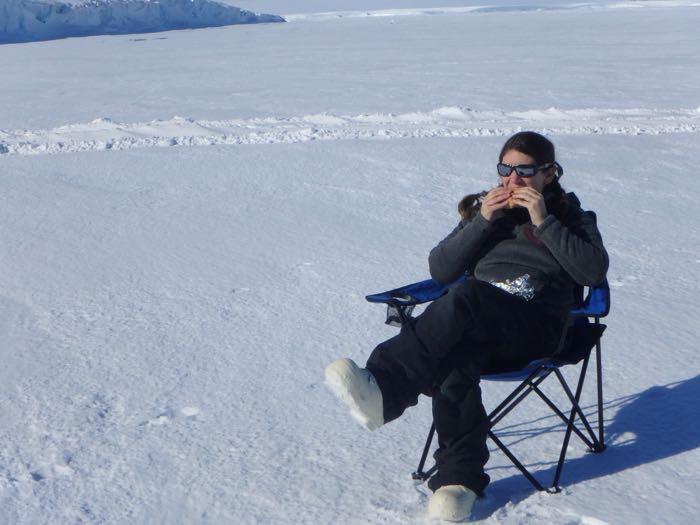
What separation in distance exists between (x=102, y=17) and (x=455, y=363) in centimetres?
2742

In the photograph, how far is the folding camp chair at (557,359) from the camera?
216 cm

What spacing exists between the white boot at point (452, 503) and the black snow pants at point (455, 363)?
1.5 inches

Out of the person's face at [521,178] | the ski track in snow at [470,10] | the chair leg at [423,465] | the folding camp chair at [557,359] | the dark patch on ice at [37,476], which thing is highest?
the ski track in snow at [470,10]

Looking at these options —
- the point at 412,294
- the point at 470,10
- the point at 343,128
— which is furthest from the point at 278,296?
the point at 470,10

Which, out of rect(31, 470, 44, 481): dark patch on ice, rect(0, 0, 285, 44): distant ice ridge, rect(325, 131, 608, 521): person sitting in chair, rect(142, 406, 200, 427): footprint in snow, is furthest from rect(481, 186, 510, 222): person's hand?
rect(0, 0, 285, 44): distant ice ridge

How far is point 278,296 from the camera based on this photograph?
3.78 metres

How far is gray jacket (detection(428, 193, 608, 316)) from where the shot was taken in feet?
7.43

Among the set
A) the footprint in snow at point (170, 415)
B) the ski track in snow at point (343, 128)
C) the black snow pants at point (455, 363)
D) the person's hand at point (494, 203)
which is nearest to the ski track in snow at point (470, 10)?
the ski track in snow at point (343, 128)

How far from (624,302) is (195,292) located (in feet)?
6.17

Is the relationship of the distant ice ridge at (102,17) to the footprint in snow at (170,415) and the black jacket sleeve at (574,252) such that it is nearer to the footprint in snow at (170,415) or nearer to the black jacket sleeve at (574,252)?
the footprint in snow at (170,415)

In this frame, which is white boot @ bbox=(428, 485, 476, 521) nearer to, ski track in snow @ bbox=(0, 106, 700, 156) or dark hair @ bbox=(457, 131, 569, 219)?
dark hair @ bbox=(457, 131, 569, 219)

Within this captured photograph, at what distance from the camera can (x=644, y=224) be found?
16.2 ft

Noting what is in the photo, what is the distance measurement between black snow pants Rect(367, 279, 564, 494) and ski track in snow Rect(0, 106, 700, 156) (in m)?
5.54

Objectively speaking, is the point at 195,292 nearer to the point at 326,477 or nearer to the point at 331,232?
the point at 331,232
